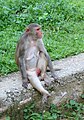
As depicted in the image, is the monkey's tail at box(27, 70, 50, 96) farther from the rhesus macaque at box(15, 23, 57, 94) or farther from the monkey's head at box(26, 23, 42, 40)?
the monkey's head at box(26, 23, 42, 40)

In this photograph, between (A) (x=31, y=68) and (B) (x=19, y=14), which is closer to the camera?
(A) (x=31, y=68)

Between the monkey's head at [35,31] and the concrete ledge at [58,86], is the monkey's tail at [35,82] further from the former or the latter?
the monkey's head at [35,31]

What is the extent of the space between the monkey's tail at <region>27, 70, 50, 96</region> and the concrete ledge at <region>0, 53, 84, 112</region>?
3.0 inches

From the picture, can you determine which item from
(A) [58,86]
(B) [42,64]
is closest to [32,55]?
(B) [42,64]

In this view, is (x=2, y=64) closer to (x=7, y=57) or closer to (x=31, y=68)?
(x=7, y=57)

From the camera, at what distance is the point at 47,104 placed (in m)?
5.53

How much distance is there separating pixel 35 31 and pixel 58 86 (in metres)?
0.85

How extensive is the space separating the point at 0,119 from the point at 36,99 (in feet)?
1.94

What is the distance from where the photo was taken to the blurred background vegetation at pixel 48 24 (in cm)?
679

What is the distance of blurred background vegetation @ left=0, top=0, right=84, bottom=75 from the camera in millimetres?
6789

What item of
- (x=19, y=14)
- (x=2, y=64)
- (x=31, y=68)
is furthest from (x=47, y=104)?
A: (x=19, y=14)

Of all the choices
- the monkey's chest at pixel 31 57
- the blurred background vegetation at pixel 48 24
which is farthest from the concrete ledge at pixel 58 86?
the blurred background vegetation at pixel 48 24

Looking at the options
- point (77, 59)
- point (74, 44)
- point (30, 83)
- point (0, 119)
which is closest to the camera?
point (0, 119)

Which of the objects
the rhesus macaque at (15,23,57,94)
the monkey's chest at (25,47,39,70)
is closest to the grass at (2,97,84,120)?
the rhesus macaque at (15,23,57,94)
